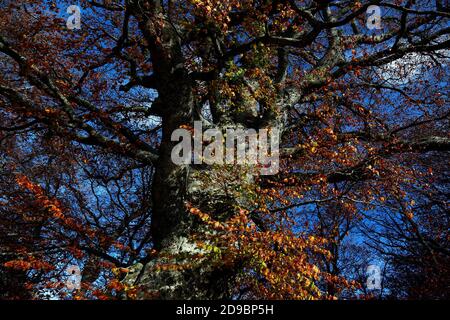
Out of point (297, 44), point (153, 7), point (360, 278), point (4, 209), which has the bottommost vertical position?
point (360, 278)

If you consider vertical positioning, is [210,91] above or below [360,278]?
above

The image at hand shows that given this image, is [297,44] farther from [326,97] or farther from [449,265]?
[449,265]

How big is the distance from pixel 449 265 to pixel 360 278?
8.82 meters

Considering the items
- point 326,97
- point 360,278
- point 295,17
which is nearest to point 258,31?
point 295,17

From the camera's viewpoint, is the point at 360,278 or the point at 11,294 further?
the point at 360,278

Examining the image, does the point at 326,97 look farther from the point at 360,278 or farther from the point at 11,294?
the point at 360,278

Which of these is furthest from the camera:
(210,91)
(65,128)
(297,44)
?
(210,91)

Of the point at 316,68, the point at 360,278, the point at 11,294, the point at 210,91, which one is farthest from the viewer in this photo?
the point at 360,278

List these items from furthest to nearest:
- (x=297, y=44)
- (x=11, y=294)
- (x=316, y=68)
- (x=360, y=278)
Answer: (x=360, y=278)
(x=11, y=294)
(x=316, y=68)
(x=297, y=44)
